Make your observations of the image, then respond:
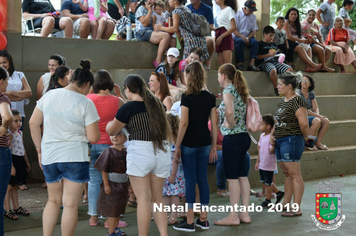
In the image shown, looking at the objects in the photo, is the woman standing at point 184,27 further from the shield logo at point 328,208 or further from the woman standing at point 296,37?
the shield logo at point 328,208

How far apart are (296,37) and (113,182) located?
7.74 m

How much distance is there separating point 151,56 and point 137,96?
193 inches

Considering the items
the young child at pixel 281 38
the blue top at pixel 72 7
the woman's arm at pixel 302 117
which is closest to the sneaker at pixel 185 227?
the woman's arm at pixel 302 117

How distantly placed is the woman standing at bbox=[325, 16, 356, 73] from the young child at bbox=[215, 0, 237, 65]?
4140 mm

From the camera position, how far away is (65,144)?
14.0ft

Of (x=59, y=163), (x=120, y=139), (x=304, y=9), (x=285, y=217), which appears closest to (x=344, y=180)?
(x=285, y=217)

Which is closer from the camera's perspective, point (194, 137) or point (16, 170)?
point (194, 137)

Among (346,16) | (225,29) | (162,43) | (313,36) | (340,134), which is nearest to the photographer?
(162,43)

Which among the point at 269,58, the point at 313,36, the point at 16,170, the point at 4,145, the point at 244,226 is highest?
the point at 313,36

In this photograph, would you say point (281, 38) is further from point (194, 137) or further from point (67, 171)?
point (67, 171)

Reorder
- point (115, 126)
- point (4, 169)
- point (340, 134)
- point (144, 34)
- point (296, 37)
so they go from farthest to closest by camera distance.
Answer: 1. point (296, 37)
2. point (340, 134)
3. point (144, 34)
4. point (115, 126)
5. point (4, 169)

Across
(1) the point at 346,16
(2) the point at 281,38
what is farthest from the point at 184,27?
(1) the point at 346,16

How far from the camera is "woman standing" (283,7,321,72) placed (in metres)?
11.3

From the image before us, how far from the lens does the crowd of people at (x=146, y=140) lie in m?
4.33
